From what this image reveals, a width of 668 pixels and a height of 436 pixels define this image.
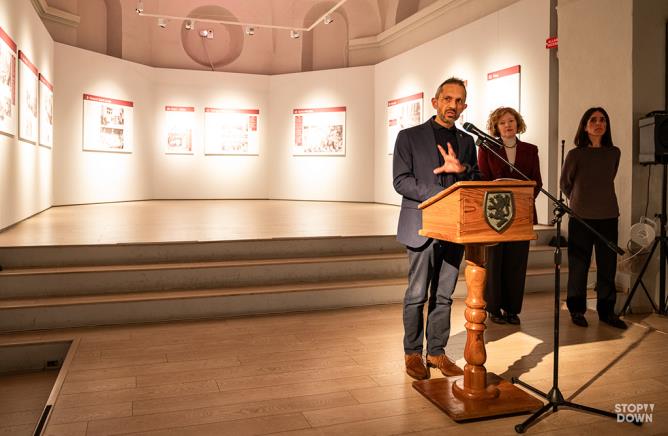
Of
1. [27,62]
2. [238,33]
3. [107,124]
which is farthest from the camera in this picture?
[238,33]

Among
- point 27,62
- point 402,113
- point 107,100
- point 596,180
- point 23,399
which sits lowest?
Answer: point 23,399

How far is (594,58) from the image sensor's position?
6.12 metres

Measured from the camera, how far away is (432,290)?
3678 millimetres

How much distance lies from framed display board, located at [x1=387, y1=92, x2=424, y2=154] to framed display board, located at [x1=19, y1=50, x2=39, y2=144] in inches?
253

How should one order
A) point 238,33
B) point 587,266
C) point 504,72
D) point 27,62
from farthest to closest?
point 238,33 < point 504,72 < point 27,62 < point 587,266

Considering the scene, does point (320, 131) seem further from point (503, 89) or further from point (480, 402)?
point (480, 402)

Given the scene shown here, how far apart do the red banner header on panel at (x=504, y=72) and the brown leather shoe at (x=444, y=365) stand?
6158 mm

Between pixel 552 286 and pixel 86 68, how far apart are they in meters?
9.68

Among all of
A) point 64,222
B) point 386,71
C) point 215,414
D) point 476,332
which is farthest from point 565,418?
point 386,71

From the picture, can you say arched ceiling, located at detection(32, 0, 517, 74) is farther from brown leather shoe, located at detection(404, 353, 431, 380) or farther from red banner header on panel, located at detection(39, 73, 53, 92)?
brown leather shoe, located at detection(404, 353, 431, 380)

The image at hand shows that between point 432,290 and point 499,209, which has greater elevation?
point 499,209

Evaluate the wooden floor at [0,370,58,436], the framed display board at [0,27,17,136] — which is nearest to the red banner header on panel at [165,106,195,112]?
the framed display board at [0,27,17,136]

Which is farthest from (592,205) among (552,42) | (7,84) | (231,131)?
(231,131)

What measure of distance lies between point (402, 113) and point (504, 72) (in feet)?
11.0
